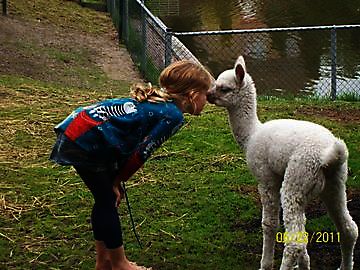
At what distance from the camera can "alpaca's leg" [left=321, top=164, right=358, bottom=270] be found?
3.74 meters

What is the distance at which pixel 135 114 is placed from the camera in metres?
3.89

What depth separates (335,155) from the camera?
3.57 metres

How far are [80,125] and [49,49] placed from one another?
9631 mm

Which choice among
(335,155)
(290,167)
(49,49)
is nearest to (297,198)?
(290,167)

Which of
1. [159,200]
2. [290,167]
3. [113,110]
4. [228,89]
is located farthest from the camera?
[159,200]

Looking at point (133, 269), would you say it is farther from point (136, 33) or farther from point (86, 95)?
point (136, 33)

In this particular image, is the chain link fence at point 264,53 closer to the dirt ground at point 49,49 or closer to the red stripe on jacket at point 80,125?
the dirt ground at point 49,49

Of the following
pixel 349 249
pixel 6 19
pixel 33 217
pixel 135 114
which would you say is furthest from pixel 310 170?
pixel 6 19

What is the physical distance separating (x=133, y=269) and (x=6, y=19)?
38.8 ft

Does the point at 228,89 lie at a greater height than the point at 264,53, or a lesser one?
greater

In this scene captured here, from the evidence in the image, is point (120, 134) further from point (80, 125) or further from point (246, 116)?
point (246, 116)

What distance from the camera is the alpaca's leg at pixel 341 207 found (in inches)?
147

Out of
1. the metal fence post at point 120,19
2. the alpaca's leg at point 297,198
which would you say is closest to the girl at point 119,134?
the alpaca's leg at point 297,198

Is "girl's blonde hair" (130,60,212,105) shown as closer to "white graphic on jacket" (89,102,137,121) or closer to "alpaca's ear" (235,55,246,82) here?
"white graphic on jacket" (89,102,137,121)
